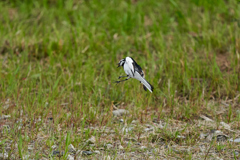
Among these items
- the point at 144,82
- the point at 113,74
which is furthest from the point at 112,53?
the point at 144,82

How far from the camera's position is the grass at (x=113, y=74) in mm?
3234

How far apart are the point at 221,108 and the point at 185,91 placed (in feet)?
1.67

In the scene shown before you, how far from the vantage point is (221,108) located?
13.1ft

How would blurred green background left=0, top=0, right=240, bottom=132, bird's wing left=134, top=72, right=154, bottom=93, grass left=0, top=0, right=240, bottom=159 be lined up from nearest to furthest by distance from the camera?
bird's wing left=134, top=72, right=154, bottom=93
grass left=0, top=0, right=240, bottom=159
blurred green background left=0, top=0, right=240, bottom=132

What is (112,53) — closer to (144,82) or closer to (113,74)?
(113,74)

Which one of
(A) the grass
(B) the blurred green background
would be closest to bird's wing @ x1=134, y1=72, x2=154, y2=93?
(A) the grass

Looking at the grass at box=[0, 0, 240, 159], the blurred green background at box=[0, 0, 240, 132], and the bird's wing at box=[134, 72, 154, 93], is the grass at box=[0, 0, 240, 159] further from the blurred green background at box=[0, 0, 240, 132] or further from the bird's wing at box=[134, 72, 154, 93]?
the bird's wing at box=[134, 72, 154, 93]

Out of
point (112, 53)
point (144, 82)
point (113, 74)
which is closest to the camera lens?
point (144, 82)

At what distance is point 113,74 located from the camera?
442 centimetres

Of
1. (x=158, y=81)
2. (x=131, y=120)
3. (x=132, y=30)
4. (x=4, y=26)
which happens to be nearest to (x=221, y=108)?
(x=158, y=81)

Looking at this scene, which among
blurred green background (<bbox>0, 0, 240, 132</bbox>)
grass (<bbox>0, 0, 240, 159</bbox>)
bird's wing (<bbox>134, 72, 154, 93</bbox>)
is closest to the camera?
bird's wing (<bbox>134, 72, 154, 93</bbox>)

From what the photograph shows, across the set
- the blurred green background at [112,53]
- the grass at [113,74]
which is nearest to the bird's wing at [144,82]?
the grass at [113,74]

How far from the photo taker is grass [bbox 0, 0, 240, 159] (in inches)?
127

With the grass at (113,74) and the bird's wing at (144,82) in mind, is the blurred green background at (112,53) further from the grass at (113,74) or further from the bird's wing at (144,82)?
the bird's wing at (144,82)
